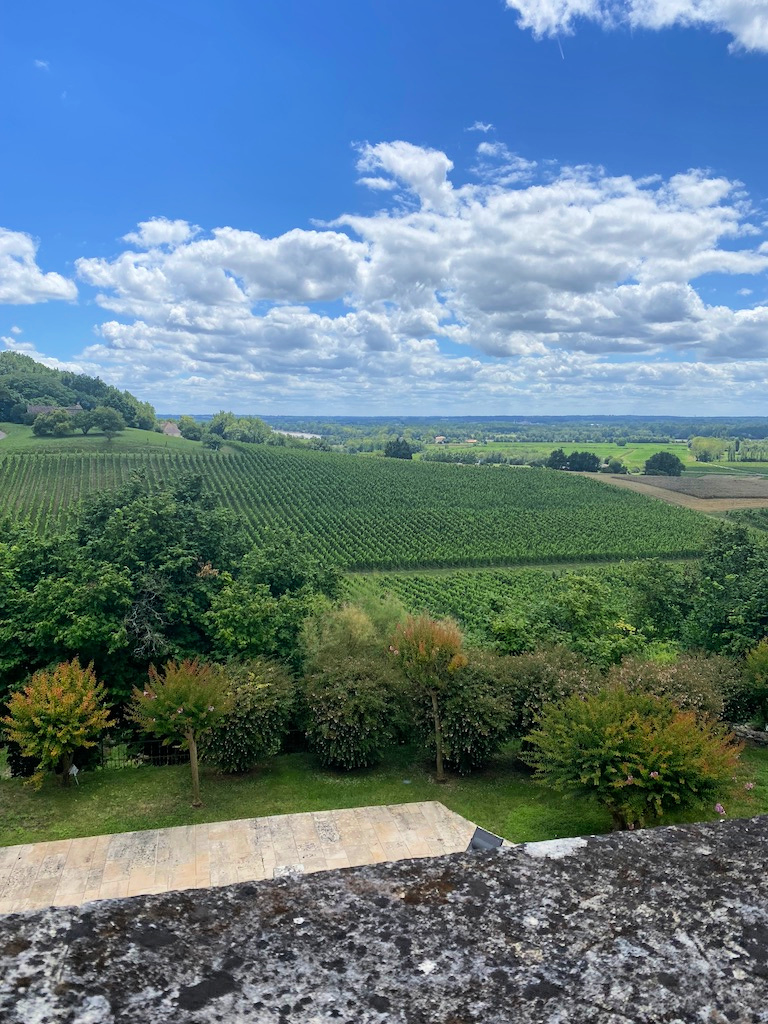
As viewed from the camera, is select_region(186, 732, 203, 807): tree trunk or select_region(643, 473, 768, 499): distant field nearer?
select_region(186, 732, 203, 807): tree trunk

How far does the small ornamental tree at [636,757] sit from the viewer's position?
39.6ft

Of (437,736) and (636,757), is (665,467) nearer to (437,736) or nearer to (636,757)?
(437,736)

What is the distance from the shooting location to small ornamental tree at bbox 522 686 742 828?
12.1 metres

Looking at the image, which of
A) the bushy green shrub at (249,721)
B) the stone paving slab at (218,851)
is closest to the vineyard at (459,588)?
the bushy green shrub at (249,721)

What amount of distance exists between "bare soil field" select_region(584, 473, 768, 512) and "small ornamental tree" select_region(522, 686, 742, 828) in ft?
244

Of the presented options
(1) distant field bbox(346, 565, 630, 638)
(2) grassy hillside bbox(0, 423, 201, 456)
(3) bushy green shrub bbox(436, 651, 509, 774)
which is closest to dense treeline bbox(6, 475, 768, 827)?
(3) bushy green shrub bbox(436, 651, 509, 774)

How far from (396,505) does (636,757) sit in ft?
212

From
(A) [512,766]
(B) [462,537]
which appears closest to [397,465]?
(B) [462,537]

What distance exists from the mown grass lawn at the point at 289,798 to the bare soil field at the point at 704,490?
72102 mm

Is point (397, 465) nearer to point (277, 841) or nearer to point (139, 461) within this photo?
point (139, 461)

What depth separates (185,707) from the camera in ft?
49.0

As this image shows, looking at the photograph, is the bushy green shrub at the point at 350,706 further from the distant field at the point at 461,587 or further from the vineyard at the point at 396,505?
the vineyard at the point at 396,505

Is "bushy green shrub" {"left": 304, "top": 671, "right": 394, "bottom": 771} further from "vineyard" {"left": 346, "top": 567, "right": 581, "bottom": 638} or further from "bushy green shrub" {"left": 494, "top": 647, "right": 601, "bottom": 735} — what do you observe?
"vineyard" {"left": 346, "top": 567, "right": 581, "bottom": 638}

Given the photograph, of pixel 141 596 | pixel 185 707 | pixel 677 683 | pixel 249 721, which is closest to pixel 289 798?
pixel 249 721
